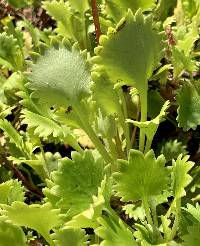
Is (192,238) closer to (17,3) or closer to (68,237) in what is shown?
(68,237)

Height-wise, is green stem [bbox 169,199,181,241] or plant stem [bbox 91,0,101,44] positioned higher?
plant stem [bbox 91,0,101,44]

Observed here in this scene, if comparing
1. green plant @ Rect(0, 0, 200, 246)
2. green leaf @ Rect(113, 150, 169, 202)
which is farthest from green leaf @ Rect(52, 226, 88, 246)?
green leaf @ Rect(113, 150, 169, 202)

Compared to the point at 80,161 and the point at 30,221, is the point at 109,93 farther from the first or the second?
the point at 30,221

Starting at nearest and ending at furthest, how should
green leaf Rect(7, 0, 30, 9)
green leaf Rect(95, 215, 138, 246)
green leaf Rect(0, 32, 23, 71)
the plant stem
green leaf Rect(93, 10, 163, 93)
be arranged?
green leaf Rect(95, 215, 138, 246) < green leaf Rect(93, 10, 163, 93) < the plant stem < green leaf Rect(0, 32, 23, 71) < green leaf Rect(7, 0, 30, 9)

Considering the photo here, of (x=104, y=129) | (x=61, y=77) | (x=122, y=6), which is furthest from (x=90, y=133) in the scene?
(x=122, y=6)

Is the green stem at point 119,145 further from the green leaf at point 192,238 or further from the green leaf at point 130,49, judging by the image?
the green leaf at point 192,238

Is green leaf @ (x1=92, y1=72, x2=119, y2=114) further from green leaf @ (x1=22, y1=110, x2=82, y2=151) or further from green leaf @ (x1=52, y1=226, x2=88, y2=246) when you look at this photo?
green leaf @ (x1=52, y1=226, x2=88, y2=246)

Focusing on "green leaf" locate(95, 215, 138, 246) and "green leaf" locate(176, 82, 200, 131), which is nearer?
"green leaf" locate(95, 215, 138, 246)

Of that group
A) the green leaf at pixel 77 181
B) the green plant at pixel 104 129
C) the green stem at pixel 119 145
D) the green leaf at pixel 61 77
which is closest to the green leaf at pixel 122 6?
the green plant at pixel 104 129
